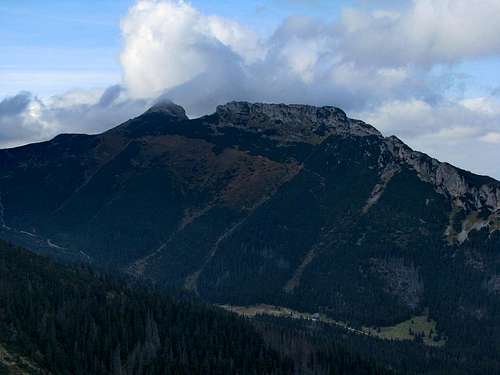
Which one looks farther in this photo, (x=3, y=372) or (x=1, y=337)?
(x=1, y=337)

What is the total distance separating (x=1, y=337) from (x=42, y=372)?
19128 millimetres

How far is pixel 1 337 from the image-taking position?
19962 centimetres

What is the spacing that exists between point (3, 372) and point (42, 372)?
1298 cm

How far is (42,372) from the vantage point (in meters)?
189

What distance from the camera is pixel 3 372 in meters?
178

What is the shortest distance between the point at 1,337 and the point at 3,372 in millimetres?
23161
